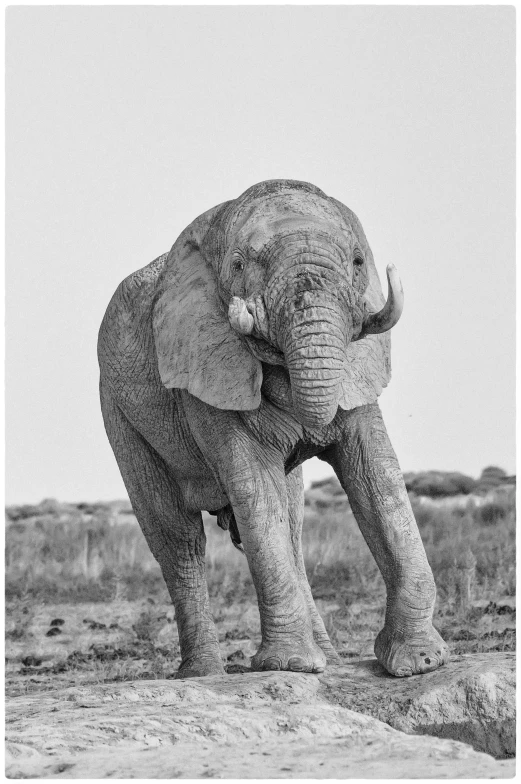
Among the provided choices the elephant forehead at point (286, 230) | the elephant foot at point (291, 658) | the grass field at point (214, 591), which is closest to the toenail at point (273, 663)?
the elephant foot at point (291, 658)

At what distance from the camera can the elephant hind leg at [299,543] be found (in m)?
10.6

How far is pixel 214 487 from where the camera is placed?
1045 centimetres

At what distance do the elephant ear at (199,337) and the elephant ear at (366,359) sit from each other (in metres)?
0.45

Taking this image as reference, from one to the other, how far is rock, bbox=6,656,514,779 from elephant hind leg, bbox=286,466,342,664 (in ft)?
4.50

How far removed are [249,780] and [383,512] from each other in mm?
1741

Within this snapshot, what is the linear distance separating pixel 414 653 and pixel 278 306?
185 centimetres

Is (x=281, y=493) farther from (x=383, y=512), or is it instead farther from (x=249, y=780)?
(x=249, y=780)

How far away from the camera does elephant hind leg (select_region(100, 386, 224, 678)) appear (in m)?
11.0

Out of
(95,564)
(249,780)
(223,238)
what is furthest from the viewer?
(95,564)

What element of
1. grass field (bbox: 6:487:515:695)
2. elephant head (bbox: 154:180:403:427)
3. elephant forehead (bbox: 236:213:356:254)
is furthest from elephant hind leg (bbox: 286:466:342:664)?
elephant forehead (bbox: 236:213:356:254)

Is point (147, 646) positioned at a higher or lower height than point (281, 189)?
lower

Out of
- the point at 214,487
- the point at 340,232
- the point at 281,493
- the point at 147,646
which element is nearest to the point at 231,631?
the point at 147,646

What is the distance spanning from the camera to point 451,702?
8750 millimetres

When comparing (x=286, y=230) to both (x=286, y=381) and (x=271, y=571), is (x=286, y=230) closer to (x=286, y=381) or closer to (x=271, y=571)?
(x=286, y=381)
